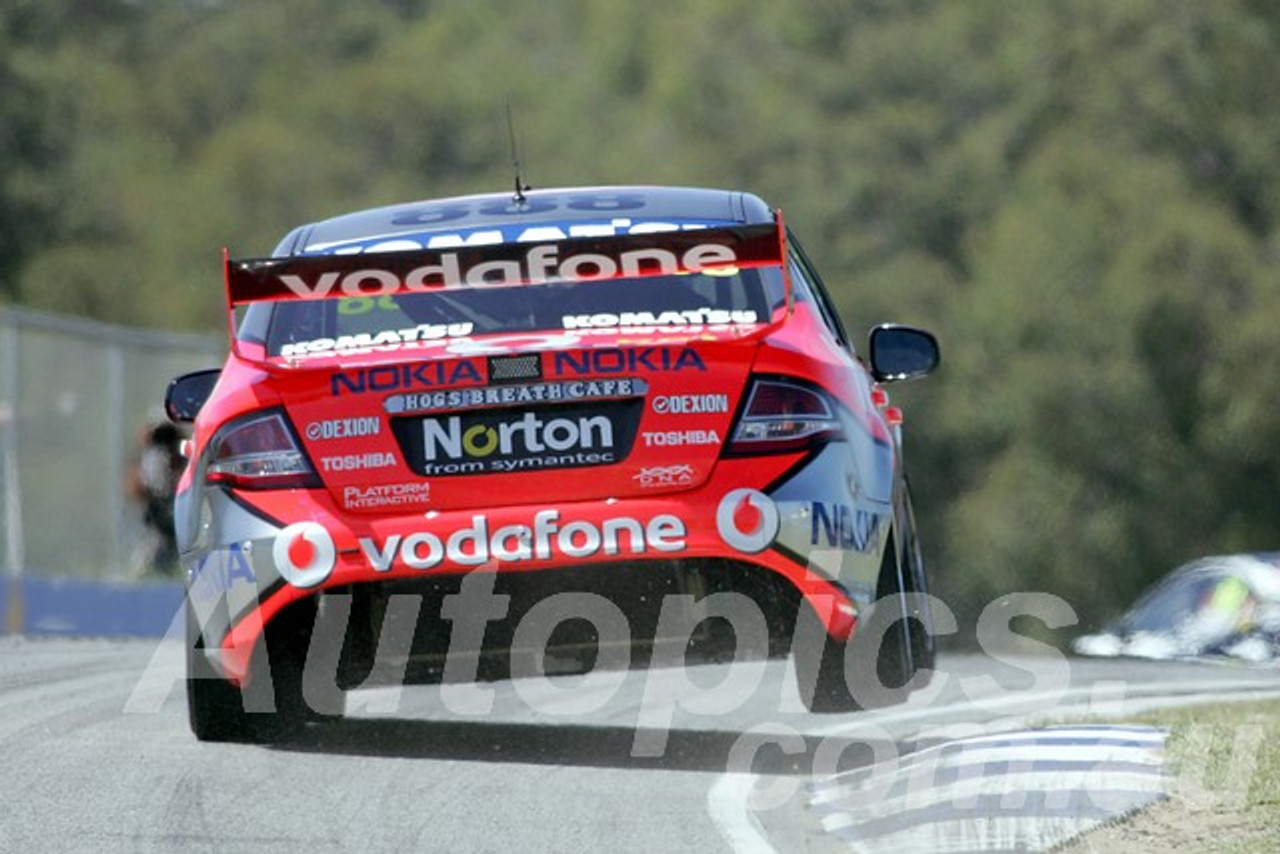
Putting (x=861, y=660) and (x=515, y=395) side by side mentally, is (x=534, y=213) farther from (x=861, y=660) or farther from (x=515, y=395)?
(x=861, y=660)

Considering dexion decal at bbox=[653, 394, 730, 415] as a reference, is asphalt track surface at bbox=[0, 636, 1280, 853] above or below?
below

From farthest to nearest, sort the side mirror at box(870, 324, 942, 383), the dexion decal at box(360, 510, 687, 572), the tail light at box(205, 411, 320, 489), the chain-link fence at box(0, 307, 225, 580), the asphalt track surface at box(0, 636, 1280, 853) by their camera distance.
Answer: the chain-link fence at box(0, 307, 225, 580)
the side mirror at box(870, 324, 942, 383)
the tail light at box(205, 411, 320, 489)
the dexion decal at box(360, 510, 687, 572)
the asphalt track surface at box(0, 636, 1280, 853)

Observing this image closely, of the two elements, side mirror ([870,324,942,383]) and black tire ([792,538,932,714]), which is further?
side mirror ([870,324,942,383])

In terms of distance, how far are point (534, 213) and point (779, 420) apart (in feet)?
4.56

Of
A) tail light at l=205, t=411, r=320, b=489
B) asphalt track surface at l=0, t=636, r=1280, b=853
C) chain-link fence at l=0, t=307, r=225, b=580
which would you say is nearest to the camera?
asphalt track surface at l=0, t=636, r=1280, b=853

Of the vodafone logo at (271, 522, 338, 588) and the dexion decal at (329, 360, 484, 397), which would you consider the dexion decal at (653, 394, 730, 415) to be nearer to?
the dexion decal at (329, 360, 484, 397)

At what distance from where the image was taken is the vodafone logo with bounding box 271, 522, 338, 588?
297 inches

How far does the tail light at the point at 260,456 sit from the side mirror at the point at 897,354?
7.63 feet

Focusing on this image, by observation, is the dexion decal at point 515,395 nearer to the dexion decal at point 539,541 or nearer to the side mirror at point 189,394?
the dexion decal at point 539,541

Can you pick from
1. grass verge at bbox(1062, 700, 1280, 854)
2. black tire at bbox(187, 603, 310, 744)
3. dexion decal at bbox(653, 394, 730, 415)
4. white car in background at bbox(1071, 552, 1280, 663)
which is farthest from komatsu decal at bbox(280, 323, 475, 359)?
white car in background at bbox(1071, 552, 1280, 663)

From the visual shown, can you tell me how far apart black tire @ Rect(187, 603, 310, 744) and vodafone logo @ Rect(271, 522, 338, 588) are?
30 cm

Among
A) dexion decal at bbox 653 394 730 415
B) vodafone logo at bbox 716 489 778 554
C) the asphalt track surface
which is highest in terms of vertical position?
dexion decal at bbox 653 394 730 415

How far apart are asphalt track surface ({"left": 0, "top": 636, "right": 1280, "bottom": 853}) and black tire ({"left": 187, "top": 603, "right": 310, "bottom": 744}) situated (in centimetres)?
9

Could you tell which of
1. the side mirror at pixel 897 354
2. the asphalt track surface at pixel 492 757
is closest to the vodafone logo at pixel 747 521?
the asphalt track surface at pixel 492 757
